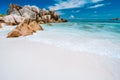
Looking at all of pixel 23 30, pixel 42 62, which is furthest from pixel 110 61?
pixel 23 30

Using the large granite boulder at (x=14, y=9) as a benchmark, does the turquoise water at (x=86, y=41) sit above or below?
below

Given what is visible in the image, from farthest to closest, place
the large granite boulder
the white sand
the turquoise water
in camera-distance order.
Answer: the large granite boulder, the turquoise water, the white sand

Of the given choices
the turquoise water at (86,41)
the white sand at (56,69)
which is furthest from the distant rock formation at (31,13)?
the white sand at (56,69)

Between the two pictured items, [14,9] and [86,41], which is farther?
[14,9]

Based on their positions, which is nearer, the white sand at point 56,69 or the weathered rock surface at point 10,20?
the white sand at point 56,69

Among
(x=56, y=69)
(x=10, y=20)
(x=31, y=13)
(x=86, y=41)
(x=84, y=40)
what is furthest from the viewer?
(x=31, y=13)

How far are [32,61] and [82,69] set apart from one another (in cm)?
164

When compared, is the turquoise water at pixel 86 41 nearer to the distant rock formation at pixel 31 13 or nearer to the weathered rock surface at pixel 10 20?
the weathered rock surface at pixel 10 20

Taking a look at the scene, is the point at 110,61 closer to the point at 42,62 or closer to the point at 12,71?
the point at 42,62

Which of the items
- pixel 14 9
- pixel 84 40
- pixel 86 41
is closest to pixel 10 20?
pixel 14 9

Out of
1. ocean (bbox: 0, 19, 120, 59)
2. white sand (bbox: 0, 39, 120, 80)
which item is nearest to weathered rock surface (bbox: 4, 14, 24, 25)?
ocean (bbox: 0, 19, 120, 59)

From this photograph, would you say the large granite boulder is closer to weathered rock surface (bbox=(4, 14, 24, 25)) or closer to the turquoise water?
weathered rock surface (bbox=(4, 14, 24, 25))

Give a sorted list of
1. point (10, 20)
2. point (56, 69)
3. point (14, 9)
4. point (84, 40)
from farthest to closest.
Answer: point (14, 9), point (10, 20), point (84, 40), point (56, 69)

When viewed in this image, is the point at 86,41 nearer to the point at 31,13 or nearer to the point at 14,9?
the point at 31,13
